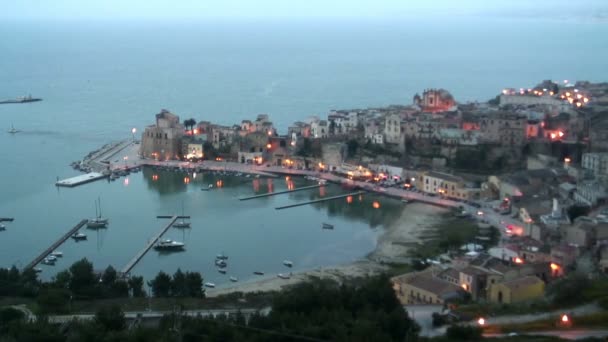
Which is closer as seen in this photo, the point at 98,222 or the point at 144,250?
the point at 144,250

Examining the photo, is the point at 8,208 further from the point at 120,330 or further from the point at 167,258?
the point at 120,330

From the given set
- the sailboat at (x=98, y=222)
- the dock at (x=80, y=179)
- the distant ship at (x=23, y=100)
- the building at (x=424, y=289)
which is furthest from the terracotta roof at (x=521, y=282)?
the distant ship at (x=23, y=100)

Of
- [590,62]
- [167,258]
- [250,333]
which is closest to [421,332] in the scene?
[250,333]

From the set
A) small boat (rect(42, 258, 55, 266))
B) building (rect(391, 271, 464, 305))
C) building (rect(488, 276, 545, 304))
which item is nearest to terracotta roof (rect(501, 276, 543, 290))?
building (rect(488, 276, 545, 304))

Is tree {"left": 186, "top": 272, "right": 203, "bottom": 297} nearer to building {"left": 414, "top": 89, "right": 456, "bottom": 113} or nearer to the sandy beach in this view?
the sandy beach

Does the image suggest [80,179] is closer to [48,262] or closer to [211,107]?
[48,262]

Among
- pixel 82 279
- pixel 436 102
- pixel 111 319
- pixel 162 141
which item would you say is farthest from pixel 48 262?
pixel 436 102
